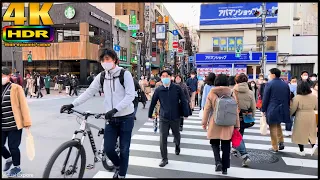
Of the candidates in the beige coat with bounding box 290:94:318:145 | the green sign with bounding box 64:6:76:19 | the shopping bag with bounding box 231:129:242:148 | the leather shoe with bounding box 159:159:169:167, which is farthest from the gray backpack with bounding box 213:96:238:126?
the green sign with bounding box 64:6:76:19

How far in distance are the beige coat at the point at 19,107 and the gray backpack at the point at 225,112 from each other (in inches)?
121

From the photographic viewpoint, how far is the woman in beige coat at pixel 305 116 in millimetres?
5729

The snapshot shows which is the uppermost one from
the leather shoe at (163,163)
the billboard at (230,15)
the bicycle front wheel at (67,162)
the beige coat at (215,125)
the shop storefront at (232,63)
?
the billboard at (230,15)

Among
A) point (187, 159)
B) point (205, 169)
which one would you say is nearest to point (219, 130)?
point (205, 169)

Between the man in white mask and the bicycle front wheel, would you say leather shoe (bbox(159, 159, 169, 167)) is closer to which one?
the man in white mask

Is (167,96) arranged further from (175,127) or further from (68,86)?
(68,86)

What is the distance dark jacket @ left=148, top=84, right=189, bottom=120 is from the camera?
536 cm

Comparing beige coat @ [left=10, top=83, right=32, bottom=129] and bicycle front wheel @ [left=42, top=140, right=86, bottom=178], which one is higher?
beige coat @ [left=10, top=83, right=32, bottom=129]

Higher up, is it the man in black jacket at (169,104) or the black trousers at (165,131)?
the man in black jacket at (169,104)

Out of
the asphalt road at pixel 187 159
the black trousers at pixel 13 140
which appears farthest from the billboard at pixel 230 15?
the black trousers at pixel 13 140

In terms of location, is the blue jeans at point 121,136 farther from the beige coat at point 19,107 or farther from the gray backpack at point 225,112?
the gray backpack at point 225,112

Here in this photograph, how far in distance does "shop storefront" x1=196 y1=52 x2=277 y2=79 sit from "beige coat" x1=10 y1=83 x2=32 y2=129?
24.4m

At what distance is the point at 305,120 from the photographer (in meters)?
5.73

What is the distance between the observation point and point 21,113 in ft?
14.5
